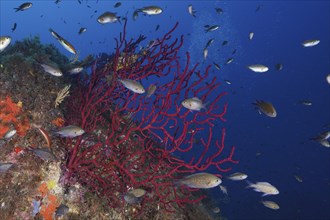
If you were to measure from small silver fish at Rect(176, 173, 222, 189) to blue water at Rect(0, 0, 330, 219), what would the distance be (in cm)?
644

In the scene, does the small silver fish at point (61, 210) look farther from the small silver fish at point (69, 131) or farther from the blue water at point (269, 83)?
the blue water at point (269, 83)

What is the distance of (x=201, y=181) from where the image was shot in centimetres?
420

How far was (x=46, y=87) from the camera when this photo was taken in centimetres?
529

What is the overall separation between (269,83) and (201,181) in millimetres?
83787

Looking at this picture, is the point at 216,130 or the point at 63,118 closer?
the point at 63,118

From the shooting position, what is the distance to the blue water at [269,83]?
2725 cm

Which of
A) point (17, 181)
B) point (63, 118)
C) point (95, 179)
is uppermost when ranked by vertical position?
point (63, 118)

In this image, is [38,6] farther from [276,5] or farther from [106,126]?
[106,126]

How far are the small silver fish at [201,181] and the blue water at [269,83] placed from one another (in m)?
6.44

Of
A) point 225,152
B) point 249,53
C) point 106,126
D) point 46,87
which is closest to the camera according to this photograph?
point 46,87

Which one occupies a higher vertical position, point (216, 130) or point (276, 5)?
point (276, 5)

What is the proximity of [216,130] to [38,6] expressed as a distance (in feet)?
470

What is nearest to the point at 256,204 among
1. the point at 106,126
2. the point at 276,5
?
the point at 106,126

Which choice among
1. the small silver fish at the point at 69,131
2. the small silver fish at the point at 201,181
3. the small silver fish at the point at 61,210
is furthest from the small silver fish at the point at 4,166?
the small silver fish at the point at 201,181
